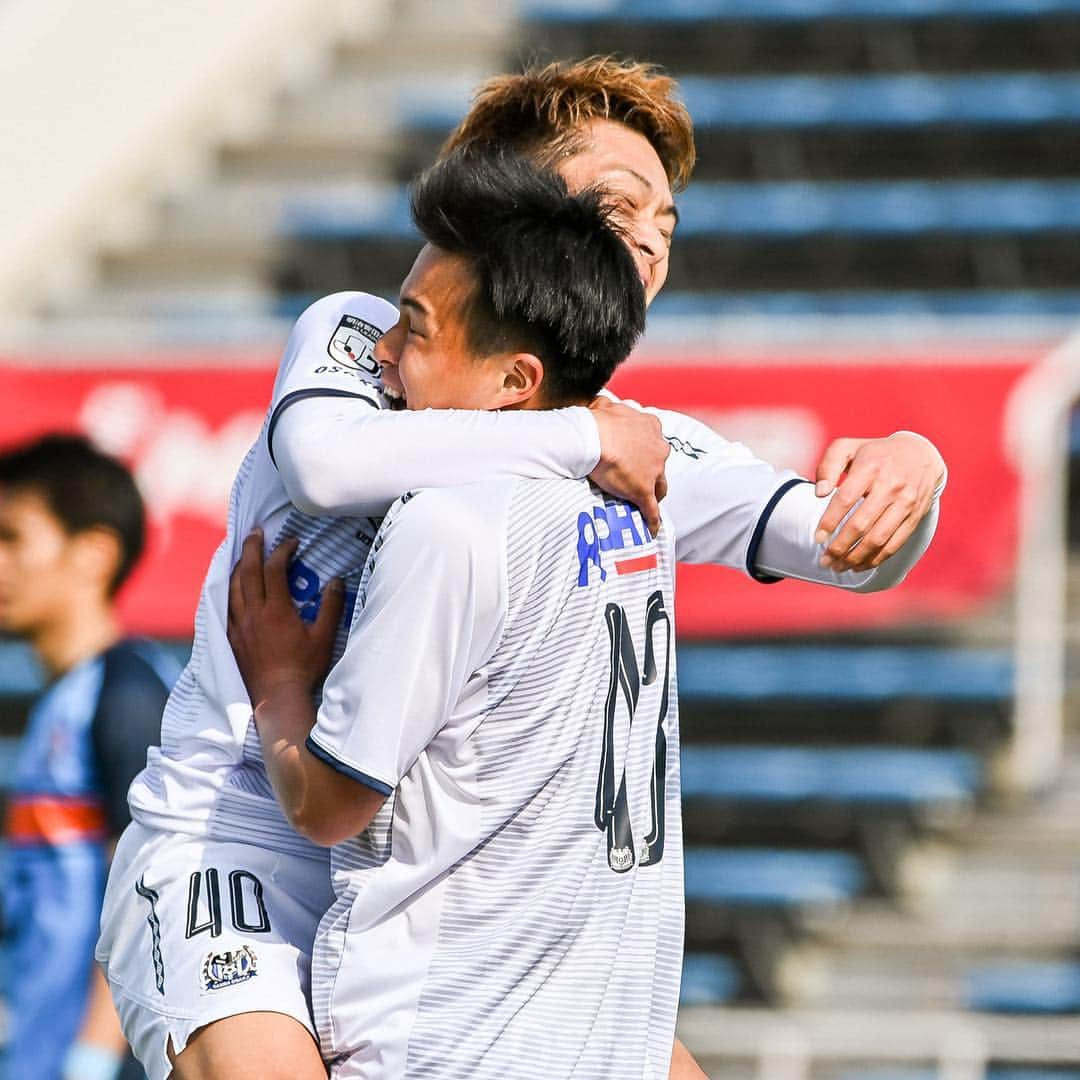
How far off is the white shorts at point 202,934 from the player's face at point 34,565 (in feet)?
6.77

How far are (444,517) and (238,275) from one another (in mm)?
7439

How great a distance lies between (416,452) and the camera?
1.99 metres

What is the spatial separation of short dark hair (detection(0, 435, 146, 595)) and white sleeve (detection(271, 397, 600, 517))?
2291mm

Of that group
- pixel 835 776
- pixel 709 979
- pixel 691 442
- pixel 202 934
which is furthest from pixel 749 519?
pixel 835 776

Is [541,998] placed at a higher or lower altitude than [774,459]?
lower

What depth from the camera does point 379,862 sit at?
199 centimetres

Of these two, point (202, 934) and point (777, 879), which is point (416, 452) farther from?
point (777, 879)

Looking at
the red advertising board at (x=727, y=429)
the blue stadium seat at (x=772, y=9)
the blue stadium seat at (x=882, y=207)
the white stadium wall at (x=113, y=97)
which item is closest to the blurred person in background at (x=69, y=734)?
the red advertising board at (x=727, y=429)

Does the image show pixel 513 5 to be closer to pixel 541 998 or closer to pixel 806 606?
pixel 806 606

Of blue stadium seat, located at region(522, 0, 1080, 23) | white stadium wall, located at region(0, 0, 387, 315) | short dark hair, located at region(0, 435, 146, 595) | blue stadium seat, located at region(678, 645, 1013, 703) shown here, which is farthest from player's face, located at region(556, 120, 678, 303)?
Result: white stadium wall, located at region(0, 0, 387, 315)

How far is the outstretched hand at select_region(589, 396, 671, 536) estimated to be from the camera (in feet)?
6.73

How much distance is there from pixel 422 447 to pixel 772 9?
7.52m

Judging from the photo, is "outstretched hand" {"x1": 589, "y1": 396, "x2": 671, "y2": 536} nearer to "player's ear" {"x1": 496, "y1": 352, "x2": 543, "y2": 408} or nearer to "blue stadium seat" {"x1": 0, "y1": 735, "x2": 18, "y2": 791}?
"player's ear" {"x1": 496, "y1": 352, "x2": 543, "y2": 408}

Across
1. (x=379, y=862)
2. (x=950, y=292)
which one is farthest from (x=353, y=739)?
(x=950, y=292)
